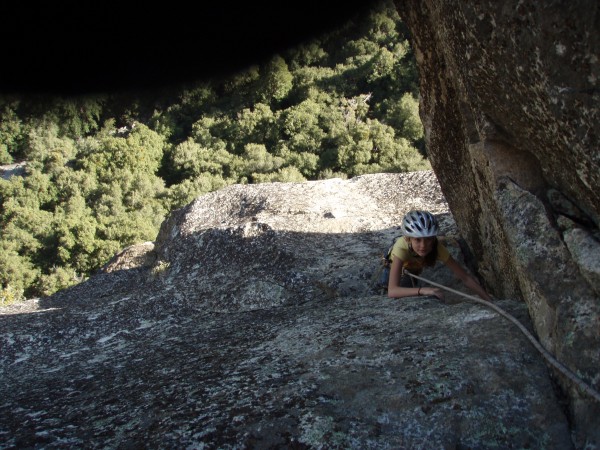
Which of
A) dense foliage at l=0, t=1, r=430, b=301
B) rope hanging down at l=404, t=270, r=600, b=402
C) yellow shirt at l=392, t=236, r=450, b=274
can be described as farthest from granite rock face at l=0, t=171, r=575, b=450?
dense foliage at l=0, t=1, r=430, b=301

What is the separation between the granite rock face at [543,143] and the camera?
332 centimetres

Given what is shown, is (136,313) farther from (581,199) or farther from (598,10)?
(598,10)

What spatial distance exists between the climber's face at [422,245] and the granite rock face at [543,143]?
833mm

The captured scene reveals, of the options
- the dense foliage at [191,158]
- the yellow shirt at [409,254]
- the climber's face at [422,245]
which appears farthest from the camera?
the dense foliage at [191,158]

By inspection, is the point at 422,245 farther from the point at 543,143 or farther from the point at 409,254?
the point at 543,143

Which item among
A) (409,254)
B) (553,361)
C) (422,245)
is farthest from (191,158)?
(553,361)

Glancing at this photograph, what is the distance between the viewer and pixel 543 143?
4.41m

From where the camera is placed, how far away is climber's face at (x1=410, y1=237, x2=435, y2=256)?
6.46m

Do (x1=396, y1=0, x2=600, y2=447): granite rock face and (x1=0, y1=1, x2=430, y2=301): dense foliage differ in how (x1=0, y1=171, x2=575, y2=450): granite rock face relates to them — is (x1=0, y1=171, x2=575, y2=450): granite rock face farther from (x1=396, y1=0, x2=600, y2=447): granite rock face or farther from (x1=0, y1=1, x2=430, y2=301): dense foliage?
(x1=0, y1=1, x2=430, y2=301): dense foliage

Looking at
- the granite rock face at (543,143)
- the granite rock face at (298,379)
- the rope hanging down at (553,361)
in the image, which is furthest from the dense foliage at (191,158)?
the rope hanging down at (553,361)

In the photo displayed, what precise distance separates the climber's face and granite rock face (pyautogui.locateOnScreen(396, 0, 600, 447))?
833mm

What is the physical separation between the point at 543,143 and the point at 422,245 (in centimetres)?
231

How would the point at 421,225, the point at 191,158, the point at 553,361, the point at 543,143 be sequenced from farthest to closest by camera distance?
the point at 191,158, the point at 421,225, the point at 543,143, the point at 553,361

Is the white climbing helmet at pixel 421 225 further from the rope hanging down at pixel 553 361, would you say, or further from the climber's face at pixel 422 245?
the rope hanging down at pixel 553 361
